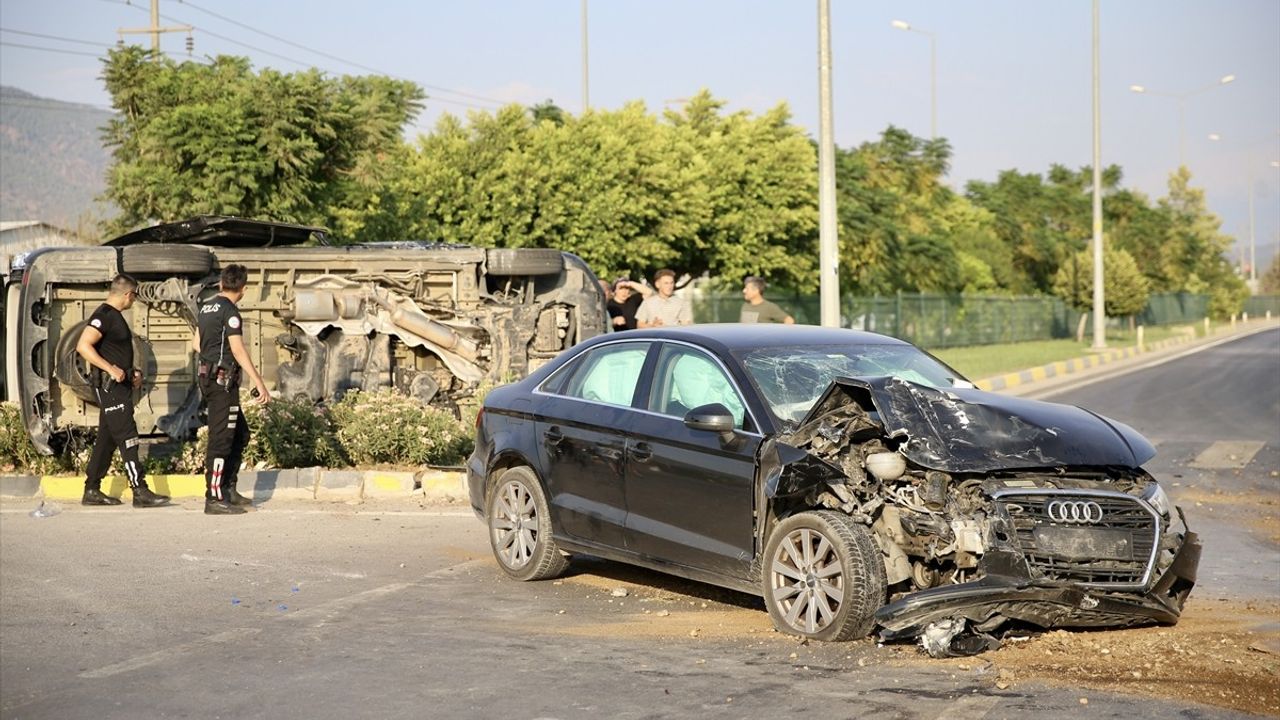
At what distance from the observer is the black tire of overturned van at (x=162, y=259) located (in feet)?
47.6

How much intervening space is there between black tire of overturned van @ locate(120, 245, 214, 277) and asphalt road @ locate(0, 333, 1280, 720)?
11.8 feet

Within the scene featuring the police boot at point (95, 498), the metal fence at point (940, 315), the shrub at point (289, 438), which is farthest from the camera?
the metal fence at point (940, 315)

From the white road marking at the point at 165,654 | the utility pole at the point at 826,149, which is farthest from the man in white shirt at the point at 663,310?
the white road marking at the point at 165,654

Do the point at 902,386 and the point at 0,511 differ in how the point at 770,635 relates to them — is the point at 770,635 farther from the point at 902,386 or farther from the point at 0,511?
the point at 0,511

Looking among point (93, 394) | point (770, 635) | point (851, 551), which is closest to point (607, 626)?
point (770, 635)

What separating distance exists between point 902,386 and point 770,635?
131 cm

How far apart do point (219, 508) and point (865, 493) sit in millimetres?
6432

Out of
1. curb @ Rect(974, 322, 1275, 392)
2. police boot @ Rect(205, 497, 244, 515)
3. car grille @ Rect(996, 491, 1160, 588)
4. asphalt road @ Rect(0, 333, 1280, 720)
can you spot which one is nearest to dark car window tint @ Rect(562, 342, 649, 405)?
asphalt road @ Rect(0, 333, 1280, 720)

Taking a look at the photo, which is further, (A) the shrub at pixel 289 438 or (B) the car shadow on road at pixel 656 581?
(A) the shrub at pixel 289 438

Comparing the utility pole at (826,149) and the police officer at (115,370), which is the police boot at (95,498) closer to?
the police officer at (115,370)

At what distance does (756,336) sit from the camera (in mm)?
8008

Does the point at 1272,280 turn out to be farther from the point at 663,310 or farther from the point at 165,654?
the point at 165,654

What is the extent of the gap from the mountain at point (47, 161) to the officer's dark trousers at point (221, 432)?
108709mm

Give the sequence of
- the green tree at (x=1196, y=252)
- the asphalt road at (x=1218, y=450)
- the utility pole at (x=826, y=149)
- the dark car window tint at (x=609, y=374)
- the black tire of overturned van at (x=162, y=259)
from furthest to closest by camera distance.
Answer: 1. the green tree at (x=1196, y=252)
2. the utility pole at (x=826, y=149)
3. the black tire of overturned van at (x=162, y=259)
4. the asphalt road at (x=1218, y=450)
5. the dark car window tint at (x=609, y=374)
